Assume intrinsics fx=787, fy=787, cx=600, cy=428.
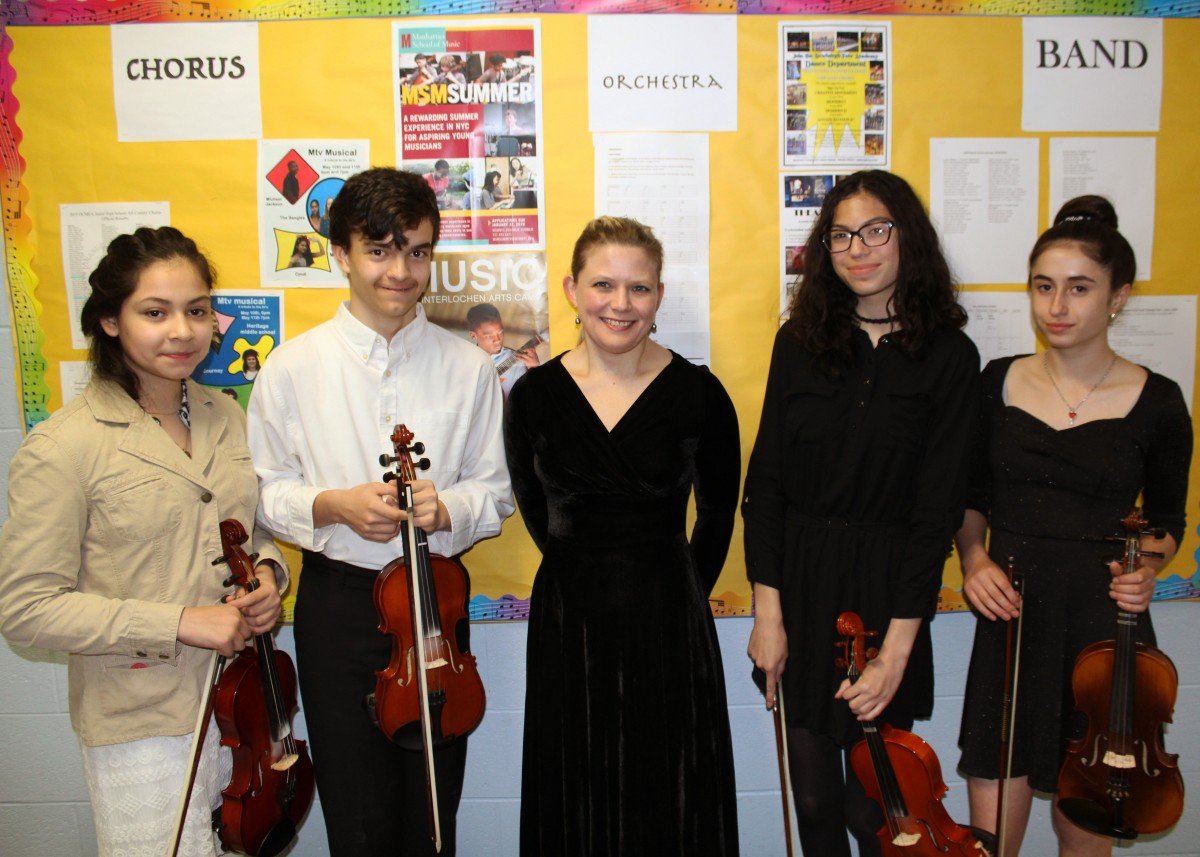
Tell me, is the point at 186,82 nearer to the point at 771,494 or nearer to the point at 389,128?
the point at 389,128

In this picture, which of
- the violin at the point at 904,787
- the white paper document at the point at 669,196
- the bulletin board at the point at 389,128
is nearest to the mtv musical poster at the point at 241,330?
the bulletin board at the point at 389,128

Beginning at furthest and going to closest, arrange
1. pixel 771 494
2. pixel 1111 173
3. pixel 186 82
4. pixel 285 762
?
1. pixel 1111 173
2. pixel 186 82
3. pixel 771 494
4. pixel 285 762

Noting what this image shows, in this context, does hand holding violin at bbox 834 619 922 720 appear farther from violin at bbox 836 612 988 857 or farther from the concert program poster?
the concert program poster

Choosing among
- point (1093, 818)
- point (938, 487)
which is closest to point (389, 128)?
point (938, 487)

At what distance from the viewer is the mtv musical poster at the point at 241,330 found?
2.06m

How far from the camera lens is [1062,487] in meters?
1.69

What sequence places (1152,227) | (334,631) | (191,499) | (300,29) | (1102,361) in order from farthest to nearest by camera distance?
(1152,227) < (300,29) < (1102,361) < (334,631) < (191,499)

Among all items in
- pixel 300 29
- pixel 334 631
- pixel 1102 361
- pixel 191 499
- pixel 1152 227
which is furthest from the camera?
pixel 1152 227

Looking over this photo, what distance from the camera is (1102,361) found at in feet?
5.69

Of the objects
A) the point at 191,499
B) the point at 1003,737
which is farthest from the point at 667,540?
the point at 191,499

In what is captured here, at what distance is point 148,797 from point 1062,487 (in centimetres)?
193

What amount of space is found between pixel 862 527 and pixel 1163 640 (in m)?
1.31

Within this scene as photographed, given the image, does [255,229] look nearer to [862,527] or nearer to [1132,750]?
[862,527]

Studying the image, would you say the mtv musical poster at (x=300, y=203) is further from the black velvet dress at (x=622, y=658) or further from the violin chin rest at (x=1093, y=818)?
the violin chin rest at (x=1093, y=818)
